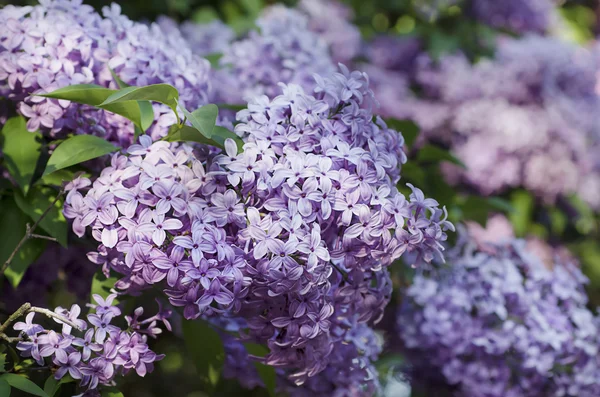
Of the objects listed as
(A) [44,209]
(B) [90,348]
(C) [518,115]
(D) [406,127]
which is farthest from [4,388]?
(C) [518,115]

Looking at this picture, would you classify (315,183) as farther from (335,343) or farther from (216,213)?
(335,343)

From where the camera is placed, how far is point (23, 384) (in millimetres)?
1051

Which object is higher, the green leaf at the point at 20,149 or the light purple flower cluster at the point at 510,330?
the green leaf at the point at 20,149

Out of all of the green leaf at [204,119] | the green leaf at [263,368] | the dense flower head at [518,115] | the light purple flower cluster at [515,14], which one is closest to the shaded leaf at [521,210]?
the dense flower head at [518,115]

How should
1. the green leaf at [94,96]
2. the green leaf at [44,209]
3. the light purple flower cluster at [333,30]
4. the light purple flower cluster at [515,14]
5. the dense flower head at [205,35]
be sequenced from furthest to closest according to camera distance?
the light purple flower cluster at [515,14]
the light purple flower cluster at [333,30]
the dense flower head at [205,35]
the green leaf at [44,209]
the green leaf at [94,96]

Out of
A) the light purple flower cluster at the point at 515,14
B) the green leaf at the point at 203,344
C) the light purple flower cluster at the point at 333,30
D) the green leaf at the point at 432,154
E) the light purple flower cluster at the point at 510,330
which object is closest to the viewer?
the green leaf at the point at 203,344

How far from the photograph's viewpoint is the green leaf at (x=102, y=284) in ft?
4.04

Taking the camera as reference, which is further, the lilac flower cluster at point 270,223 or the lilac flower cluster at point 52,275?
the lilac flower cluster at point 52,275

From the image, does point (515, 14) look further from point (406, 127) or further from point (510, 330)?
point (510, 330)

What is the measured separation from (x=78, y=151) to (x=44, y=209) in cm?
18

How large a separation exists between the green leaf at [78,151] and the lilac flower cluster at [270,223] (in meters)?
0.04

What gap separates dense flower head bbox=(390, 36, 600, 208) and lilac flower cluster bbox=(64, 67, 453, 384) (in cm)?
149

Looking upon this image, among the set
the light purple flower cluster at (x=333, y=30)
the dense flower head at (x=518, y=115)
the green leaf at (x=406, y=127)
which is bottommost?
the dense flower head at (x=518, y=115)

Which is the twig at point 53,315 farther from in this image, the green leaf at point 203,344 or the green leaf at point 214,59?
the green leaf at point 214,59
